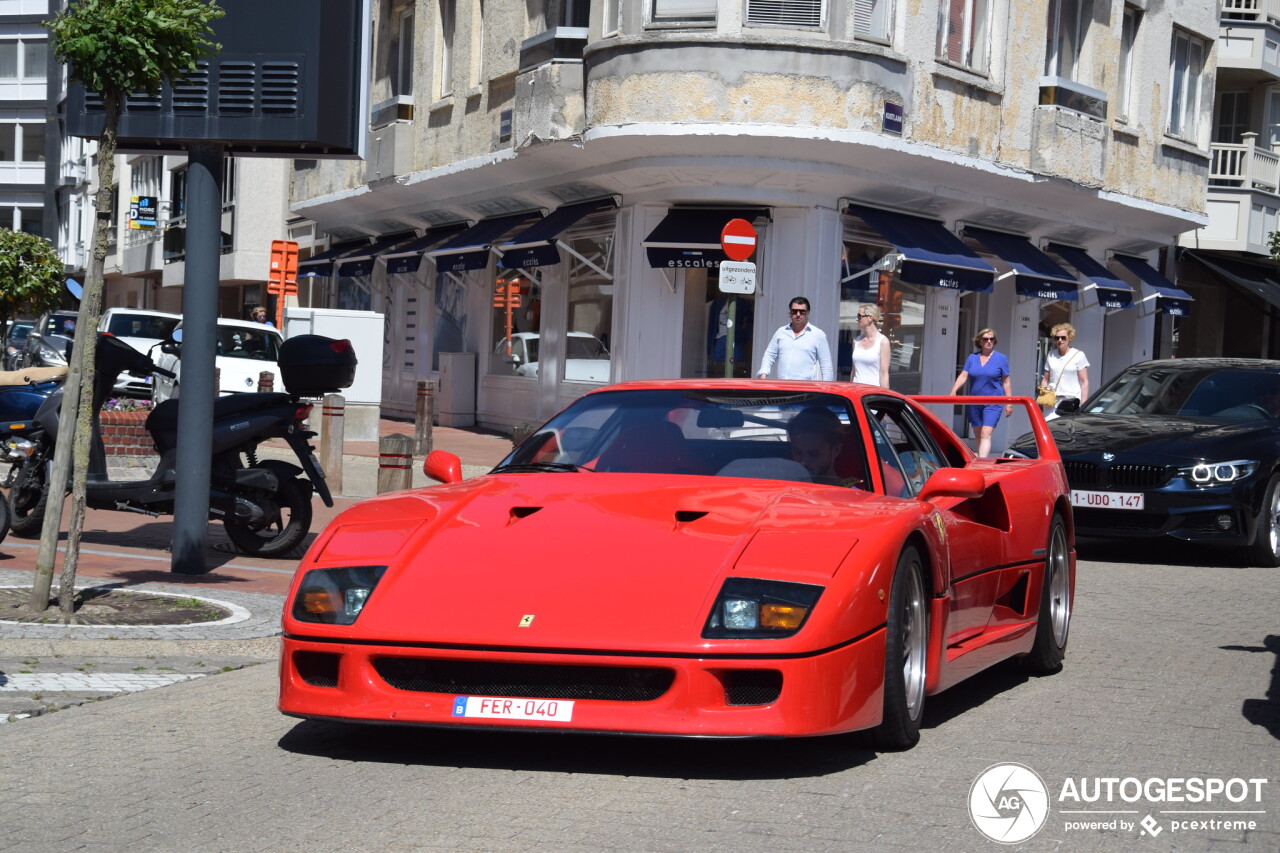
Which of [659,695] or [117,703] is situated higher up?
[659,695]

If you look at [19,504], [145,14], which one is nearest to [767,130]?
[19,504]

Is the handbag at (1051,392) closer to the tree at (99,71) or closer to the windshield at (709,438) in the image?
the tree at (99,71)

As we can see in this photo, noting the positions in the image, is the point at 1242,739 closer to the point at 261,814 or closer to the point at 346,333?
the point at 261,814

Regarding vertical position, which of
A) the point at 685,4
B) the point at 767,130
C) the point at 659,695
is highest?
the point at 685,4

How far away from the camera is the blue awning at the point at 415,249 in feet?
94.1

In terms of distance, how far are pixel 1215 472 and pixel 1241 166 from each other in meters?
23.3

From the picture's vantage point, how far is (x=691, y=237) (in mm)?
22484

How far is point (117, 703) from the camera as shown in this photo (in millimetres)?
6418

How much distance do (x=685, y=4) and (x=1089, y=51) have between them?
834 cm

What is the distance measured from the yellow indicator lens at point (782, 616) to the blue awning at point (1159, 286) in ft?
86.8

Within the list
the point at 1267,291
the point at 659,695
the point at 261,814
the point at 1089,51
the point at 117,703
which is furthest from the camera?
the point at 1267,291

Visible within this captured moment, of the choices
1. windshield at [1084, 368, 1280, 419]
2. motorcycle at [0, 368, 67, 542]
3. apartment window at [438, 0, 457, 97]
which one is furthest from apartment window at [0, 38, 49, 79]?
windshield at [1084, 368, 1280, 419]

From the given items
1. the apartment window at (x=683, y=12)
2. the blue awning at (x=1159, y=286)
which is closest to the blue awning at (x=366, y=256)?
the apartment window at (x=683, y=12)

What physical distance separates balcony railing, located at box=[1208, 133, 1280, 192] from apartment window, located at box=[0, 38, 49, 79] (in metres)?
54.2
